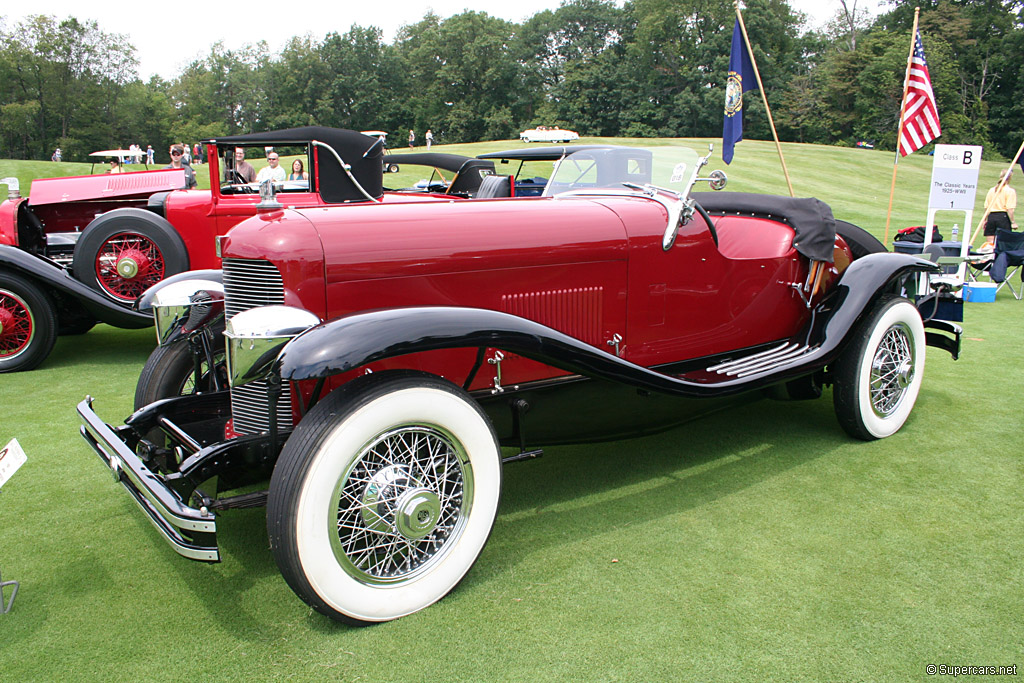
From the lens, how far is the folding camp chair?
30.7 ft

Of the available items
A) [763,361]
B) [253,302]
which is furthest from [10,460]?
[763,361]

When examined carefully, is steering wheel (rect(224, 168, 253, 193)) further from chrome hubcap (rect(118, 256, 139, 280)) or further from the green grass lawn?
the green grass lawn

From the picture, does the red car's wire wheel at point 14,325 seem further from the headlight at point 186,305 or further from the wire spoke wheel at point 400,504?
the wire spoke wheel at point 400,504

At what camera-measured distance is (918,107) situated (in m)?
9.36

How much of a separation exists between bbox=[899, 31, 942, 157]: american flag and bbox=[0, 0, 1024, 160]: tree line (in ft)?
144

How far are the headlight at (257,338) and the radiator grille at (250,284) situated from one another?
0.18 m

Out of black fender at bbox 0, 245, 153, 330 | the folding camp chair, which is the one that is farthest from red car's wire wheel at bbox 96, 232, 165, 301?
the folding camp chair

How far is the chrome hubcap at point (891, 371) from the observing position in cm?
423

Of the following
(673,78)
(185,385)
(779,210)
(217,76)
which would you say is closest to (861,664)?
(779,210)

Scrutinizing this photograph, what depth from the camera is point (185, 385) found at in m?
3.83

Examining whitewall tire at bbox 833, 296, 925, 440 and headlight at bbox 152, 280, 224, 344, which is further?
whitewall tire at bbox 833, 296, 925, 440

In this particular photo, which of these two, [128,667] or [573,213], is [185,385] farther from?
[573,213]

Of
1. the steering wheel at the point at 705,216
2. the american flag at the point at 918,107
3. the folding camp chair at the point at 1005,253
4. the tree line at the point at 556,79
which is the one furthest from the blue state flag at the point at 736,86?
the tree line at the point at 556,79

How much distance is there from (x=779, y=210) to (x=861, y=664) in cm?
281
